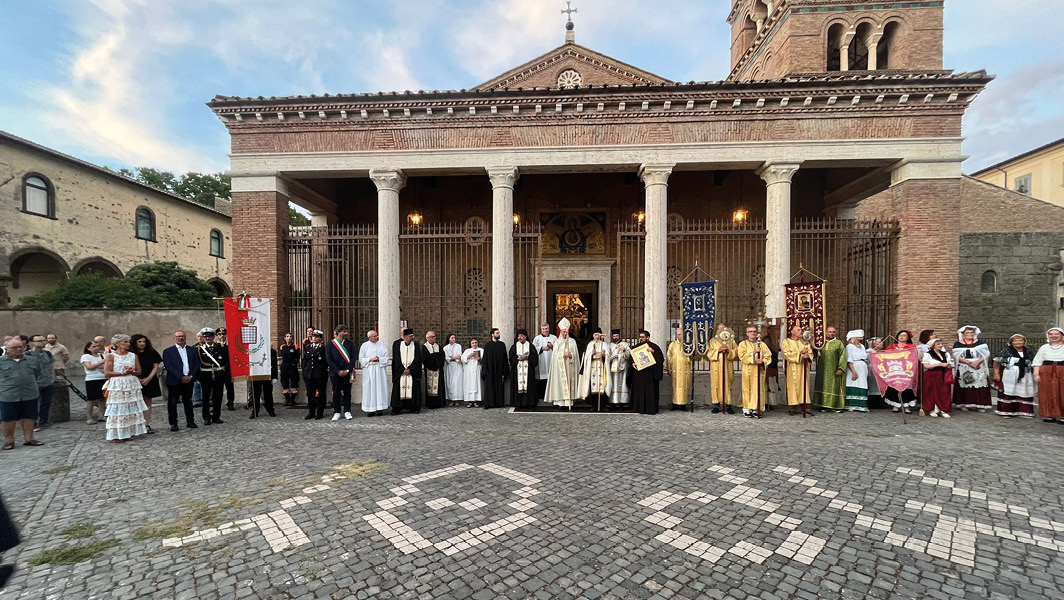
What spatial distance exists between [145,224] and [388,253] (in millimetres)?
20572

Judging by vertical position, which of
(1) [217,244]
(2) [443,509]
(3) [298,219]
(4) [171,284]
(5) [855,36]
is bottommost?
(2) [443,509]

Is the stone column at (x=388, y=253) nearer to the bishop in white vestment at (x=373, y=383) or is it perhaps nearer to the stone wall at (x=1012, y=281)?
the bishop in white vestment at (x=373, y=383)

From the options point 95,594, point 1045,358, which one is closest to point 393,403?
point 95,594

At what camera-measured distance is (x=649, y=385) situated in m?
7.88

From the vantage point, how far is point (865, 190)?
10.9 meters

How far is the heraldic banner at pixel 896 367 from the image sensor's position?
7078 mm

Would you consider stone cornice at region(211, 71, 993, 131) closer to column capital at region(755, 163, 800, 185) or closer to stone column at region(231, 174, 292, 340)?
column capital at region(755, 163, 800, 185)

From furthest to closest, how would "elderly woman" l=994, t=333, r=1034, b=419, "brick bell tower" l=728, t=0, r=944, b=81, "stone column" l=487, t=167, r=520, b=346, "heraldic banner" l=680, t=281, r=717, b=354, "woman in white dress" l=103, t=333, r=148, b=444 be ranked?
"brick bell tower" l=728, t=0, r=944, b=81 → "stone column" l=487, t=167, r=520, b=346 → "heraldic banner" l=680, t=281, r=717, b=354 → "elderly woman" l=994, t=333, r=1034, b=419 → "woman in white dress" l=103, t=333, r=148, b=444

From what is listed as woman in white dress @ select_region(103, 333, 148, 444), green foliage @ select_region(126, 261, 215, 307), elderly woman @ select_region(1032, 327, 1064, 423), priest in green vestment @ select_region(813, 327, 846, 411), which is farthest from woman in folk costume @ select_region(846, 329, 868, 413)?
green foliage @ select_region(126, 261, 215, 307)

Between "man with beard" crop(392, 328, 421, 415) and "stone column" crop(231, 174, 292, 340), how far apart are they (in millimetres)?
3393

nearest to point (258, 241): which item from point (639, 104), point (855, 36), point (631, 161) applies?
point (631, 161)

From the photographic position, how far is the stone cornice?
345 inches

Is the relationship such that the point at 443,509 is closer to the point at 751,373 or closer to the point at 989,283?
the point at 751,373

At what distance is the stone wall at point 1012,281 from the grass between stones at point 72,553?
83.4 ft
